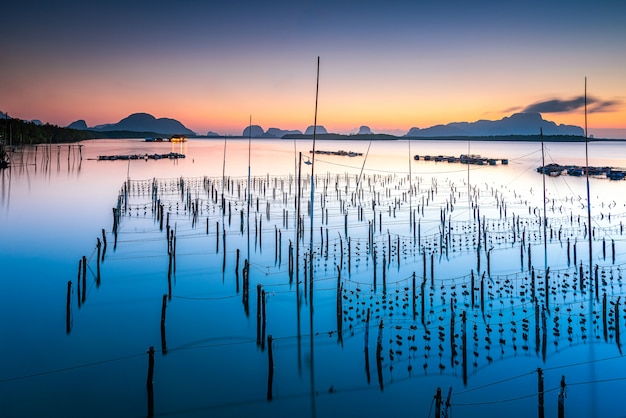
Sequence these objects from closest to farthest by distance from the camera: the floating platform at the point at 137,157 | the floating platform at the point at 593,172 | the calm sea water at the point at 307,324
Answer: the calm sea water at the point at 307,324 → the floating platform at the point at 593,172 → the floating platform at the point at 137,157

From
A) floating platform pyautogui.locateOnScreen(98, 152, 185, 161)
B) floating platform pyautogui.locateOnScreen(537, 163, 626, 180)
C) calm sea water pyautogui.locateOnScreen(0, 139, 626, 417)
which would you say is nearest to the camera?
calm sea water pyautogui.locateOnScreen(0, 139, 626, 417)

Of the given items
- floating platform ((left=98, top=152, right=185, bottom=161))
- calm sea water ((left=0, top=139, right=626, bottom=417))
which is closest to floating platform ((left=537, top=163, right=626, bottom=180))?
calm sea water ((left=0, top=139, right=626, bottom=417))

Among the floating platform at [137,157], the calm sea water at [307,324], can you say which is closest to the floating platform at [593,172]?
the calm sea water at [307,324]

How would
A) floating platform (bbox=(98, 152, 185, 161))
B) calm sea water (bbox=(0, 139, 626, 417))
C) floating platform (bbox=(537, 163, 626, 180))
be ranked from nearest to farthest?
1. calm sea water (bbox=(0, 139, 626, 417))
2. floating platform (bbox=(537, 163, 626, 180))
3. floating platform (bbox=(98, 152, 185, 161))

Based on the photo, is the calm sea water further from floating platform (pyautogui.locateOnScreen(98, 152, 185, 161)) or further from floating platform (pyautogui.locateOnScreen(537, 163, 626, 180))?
floating platform (pyautogui.locateOnScreen(98, 152, 185, 161))

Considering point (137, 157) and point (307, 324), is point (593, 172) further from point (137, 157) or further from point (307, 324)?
point (137, 157)

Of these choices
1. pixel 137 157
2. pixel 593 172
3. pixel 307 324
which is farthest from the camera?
pixel 137 157

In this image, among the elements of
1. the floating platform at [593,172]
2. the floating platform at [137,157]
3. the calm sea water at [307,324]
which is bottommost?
the calm sea water at [307,324]

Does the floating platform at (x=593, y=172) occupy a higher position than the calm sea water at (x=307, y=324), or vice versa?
the floating platform at (x=593, y=172)

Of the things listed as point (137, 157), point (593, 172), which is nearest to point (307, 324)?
point (593, 172)

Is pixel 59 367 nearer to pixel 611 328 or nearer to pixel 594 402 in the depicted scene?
pixel 594 402

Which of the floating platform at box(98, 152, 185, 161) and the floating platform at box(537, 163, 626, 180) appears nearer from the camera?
the floating platform at box(537, 163, 626, 180)

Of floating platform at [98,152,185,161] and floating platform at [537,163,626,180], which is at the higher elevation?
floating platform at [98,152,185,161]

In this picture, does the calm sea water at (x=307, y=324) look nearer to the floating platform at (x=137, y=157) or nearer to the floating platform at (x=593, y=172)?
the floating platform at (x=593, y=172)
